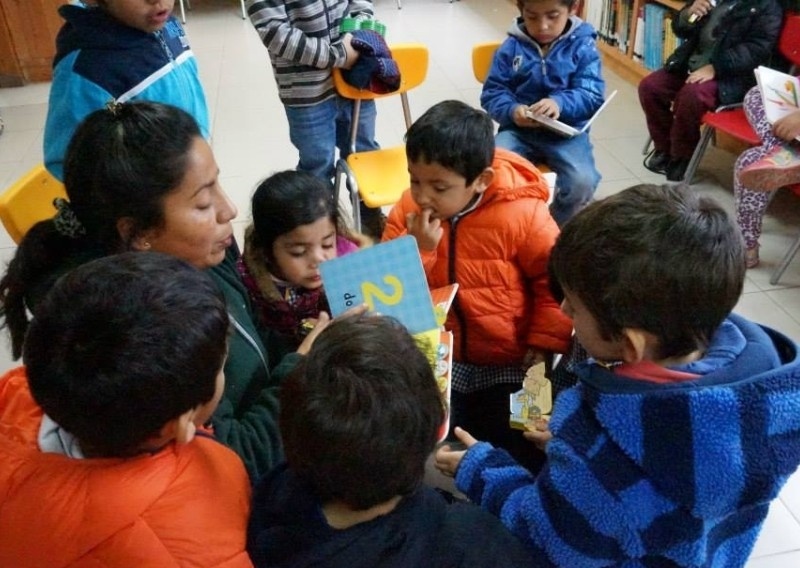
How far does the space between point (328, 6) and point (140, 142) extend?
1569mm

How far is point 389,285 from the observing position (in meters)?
1.28

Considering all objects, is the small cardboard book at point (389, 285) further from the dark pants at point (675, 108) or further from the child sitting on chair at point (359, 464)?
the dark pants at point (675, 108)

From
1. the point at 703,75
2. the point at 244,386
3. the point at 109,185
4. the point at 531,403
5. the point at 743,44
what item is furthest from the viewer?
the point at 703,75

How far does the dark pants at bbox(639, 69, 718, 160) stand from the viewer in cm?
308

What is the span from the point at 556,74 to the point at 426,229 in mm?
1249

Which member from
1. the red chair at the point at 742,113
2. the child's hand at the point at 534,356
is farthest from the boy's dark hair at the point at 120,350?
the red chair at the point at 742,113

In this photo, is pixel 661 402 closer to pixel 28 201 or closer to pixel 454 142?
pixel 454 142

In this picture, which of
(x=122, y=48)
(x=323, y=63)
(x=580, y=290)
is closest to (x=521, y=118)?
(x=323, y=63)

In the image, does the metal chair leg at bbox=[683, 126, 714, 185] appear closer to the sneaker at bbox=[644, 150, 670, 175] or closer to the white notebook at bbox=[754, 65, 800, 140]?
the sneaker at bbox=[644, 150, 670, 175]

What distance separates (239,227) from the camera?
306 centimetres

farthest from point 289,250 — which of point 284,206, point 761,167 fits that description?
point 761,167

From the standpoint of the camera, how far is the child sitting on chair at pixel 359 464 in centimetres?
78

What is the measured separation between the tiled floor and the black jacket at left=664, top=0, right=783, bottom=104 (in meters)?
0.49

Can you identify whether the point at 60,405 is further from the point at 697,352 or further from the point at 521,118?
the point at 521,118
